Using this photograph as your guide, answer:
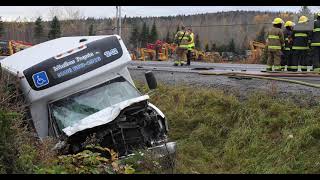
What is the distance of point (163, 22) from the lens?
5981 cm

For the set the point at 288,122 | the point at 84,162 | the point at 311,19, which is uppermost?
the point at 311,19

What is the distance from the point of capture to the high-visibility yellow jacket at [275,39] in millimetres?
14250

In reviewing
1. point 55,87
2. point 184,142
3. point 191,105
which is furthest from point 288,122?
point 55,87

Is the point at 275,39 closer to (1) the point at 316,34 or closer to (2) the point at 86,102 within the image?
(1) the point at 316,34

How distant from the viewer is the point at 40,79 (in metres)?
6.63

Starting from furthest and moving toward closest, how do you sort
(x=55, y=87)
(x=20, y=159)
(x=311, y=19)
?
(x=311, y=19) < (x=55, y=87) < (x=20, y=159)

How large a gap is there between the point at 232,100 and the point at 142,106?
14.6 ft

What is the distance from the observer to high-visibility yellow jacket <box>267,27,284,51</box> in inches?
561

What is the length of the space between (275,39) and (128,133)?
348 inches

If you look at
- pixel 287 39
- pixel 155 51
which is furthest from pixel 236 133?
pixel 155 51

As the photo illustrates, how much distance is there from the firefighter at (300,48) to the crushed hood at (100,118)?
915 centimetres

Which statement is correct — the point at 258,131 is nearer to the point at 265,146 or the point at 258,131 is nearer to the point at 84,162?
the point at 265,146

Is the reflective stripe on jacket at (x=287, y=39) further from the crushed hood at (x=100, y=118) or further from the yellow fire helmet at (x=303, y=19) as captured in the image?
the crushed hood at (x=100, y=118)

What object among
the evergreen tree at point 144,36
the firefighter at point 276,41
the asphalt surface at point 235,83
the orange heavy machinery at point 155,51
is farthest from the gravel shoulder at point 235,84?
the evergreen tree at point 144,36
